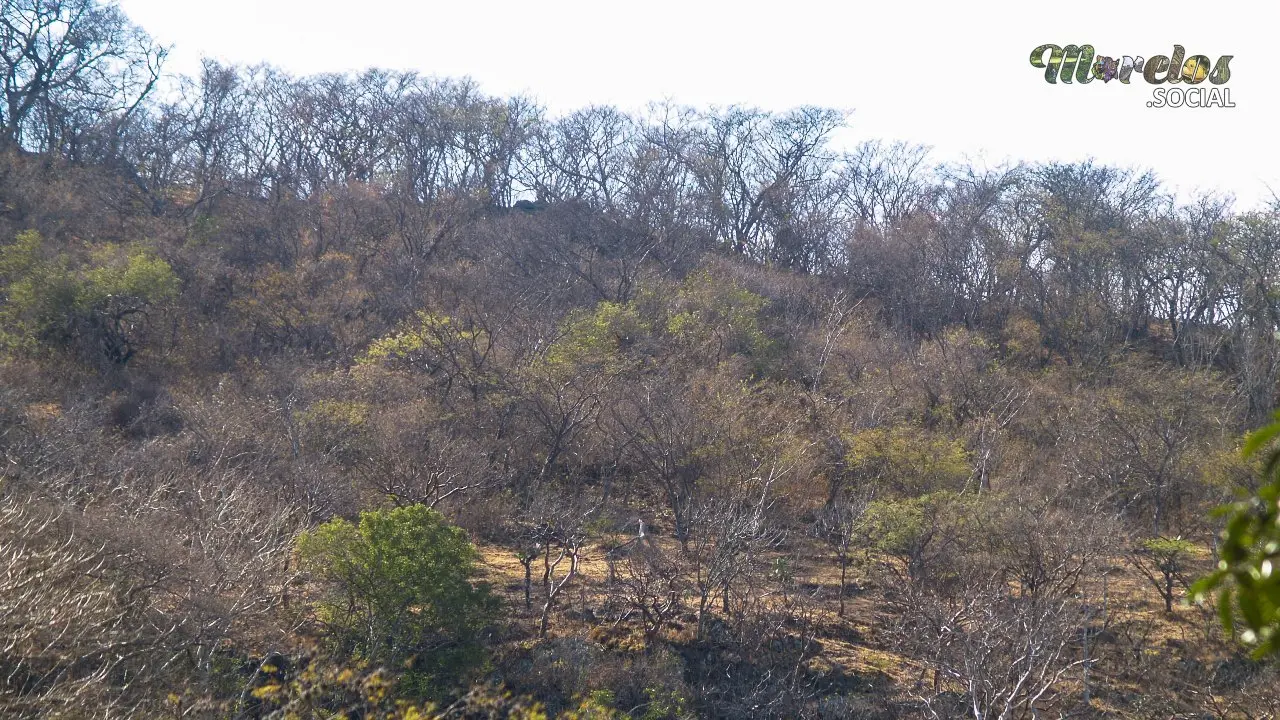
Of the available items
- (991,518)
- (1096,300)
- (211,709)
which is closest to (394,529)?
(211,709)

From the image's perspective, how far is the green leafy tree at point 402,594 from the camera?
438 inches

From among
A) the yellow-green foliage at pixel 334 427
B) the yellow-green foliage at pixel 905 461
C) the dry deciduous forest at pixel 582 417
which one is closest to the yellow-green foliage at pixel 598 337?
the dry deciduous forest at pixel 582 417

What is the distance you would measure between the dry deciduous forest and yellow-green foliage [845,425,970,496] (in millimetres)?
65

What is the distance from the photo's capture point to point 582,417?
18.8 m

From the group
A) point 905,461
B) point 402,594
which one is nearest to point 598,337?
point 905,461

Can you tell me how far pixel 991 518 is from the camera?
14.0 meters

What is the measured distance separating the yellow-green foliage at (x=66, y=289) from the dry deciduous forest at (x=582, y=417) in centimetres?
10

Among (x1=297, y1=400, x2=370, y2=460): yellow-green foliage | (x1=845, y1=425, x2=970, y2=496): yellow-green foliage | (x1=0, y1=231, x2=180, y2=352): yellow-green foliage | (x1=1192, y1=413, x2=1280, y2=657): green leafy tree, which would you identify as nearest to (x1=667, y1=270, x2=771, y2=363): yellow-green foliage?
(x1=845, y1=425, x2=970, y2=496): yellow-green foliage

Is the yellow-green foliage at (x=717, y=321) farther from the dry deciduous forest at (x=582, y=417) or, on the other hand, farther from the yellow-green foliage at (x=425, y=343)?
the yellow-green foliage at (x=425, y=343)

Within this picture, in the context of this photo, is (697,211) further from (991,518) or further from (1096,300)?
(991,518)

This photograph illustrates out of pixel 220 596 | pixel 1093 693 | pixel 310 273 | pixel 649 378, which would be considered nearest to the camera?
pixel 220 596

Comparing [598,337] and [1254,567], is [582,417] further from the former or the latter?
[1254,567]

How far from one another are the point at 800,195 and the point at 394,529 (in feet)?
90.2

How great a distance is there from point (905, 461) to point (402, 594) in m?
9.59
